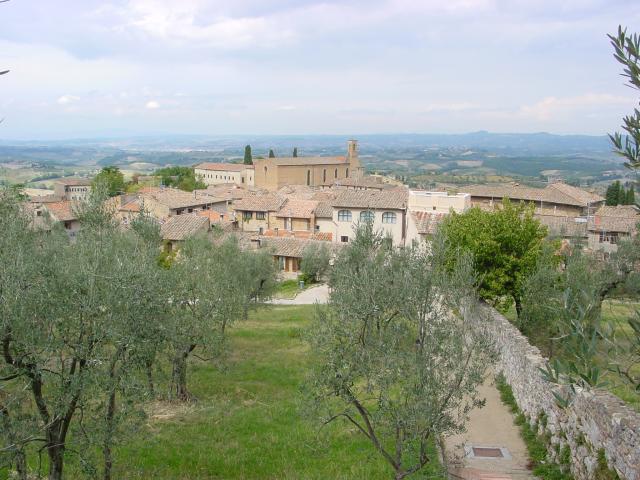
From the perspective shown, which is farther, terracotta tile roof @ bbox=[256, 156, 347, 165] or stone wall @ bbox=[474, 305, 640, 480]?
terracotta tile roof @ bbox=[256, 156, 347, 165]

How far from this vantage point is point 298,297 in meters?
43.9

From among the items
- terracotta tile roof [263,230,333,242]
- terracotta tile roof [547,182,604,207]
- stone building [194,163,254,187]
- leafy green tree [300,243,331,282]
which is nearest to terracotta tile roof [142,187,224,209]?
terracotta tile roof [263,230,333,242]

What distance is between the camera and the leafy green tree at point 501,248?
938 inches

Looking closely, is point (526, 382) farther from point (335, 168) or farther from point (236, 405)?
point (335, 168)

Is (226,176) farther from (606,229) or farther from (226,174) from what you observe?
(606,229)

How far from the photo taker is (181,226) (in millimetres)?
53250

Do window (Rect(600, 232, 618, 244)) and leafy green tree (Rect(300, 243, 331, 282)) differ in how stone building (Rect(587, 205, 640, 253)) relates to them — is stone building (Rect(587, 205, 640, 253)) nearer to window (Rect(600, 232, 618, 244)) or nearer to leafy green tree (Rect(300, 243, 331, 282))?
window (Rect(600, 232, 618, 244))

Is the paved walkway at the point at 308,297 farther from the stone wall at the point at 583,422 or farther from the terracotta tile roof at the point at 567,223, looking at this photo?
the stone wall at the point at 583,422

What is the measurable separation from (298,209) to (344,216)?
28.8 ft

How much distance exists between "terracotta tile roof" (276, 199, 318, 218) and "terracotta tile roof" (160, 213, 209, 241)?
1036 cm

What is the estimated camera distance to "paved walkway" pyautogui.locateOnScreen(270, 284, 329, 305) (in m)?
41.4

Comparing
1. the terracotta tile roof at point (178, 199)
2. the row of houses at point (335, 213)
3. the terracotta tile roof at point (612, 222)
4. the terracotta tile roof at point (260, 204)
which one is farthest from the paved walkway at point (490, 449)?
the terracotta tile roof at point (178, 199)

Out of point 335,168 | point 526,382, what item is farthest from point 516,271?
point 335,168

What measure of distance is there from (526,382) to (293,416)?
6.64 metres
